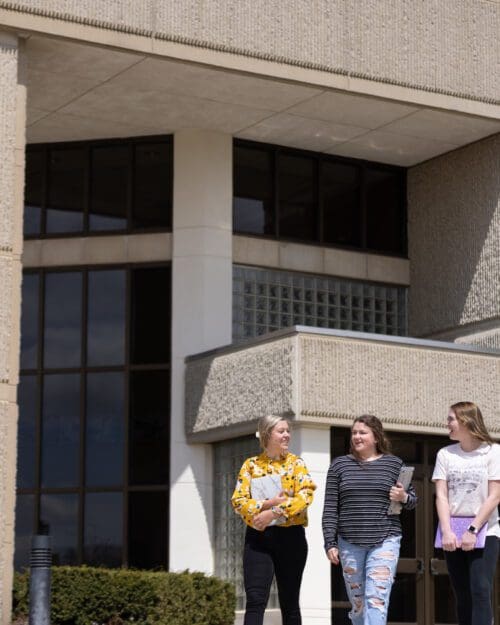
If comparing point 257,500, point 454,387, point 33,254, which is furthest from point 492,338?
point 257,500

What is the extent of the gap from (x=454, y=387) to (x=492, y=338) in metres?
1.61

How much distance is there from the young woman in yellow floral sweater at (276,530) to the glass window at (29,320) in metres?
10.2

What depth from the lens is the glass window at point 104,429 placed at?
19.4 meters

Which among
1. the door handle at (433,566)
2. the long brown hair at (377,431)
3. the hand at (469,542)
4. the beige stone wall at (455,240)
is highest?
the beige stone wall at (455,240)

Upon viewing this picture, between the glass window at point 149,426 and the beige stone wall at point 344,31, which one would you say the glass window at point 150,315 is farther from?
the beige stone wall at point 344,31

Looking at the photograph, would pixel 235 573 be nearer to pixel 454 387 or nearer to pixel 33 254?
pixel 454 387

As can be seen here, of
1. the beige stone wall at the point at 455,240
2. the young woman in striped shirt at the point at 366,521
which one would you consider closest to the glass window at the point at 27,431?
the beige stone wall at the point at 455,240

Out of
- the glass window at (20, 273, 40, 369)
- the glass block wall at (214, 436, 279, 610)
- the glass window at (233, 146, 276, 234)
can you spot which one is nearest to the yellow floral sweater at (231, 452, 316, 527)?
the glass block wall at (214, 436, 279, 610)

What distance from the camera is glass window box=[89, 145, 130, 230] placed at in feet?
65.7

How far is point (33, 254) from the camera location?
2016cm

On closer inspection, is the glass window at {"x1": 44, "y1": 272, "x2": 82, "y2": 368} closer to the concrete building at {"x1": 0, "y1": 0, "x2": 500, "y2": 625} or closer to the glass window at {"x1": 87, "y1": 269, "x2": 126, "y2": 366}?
the concrete building at {"x1": 0, "y1": 0, "x2": 500, "y2": 625}

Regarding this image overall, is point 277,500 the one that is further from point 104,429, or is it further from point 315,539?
point 104,429

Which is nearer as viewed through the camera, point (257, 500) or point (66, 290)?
point (257, 500)

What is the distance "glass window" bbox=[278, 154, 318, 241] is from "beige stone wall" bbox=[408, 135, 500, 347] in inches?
69.3
